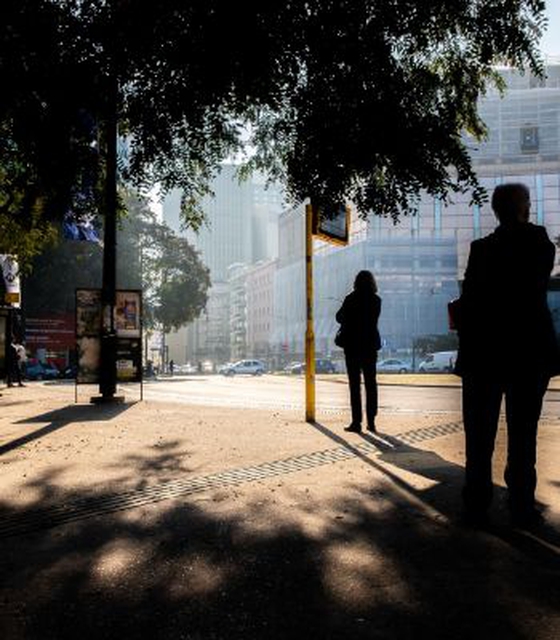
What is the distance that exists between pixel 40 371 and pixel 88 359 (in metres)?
32.7

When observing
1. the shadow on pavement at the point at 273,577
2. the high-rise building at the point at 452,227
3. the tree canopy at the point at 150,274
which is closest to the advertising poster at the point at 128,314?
the shadow on pavement at the point at 273,577

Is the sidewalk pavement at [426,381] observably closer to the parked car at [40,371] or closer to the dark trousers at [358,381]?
the dark trousers at [358,381]

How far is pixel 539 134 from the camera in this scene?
85125 millimetres

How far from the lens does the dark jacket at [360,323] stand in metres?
7.07

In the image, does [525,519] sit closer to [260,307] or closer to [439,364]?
[439,364]

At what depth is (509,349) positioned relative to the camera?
3.31 meters

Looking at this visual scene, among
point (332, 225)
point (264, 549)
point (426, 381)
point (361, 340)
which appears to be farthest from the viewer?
point (426, 381)

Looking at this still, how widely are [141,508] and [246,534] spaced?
0.79 metres

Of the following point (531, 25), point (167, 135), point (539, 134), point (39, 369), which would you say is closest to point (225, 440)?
point (167, 135)

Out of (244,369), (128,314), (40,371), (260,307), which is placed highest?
(260,307)

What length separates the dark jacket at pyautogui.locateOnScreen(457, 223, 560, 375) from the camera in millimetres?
3297

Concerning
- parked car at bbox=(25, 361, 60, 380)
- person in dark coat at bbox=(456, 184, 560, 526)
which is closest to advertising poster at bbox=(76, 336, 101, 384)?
person in dark coat at bbox=(456, 184, 560, 526)

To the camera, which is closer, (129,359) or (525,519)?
(525,519)

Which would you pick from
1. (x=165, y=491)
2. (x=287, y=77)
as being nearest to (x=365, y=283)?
(x=287, y=77)
